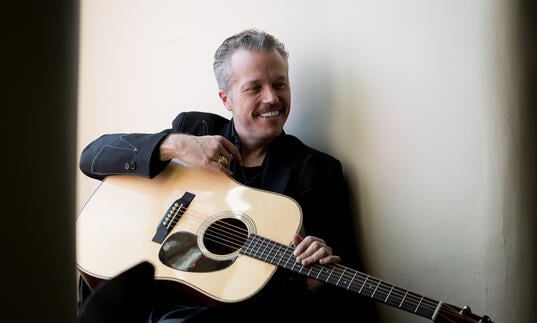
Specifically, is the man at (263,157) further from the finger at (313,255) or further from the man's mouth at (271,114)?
the finger at (313,255)

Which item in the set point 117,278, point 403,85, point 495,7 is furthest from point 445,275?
point 117,278

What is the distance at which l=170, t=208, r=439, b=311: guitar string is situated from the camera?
116 centimetres

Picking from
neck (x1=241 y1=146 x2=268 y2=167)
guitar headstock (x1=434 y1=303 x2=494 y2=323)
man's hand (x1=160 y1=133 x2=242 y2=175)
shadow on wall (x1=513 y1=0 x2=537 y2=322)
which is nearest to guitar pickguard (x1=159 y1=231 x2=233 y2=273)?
man's hand (x1=160 y1=133 x2=242 y2=175)

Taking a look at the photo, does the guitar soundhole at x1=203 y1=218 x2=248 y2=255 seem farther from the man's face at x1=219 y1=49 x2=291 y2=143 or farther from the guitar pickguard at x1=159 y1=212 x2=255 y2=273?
the man's face at x1=219 y1=49 x2=291 y2=143

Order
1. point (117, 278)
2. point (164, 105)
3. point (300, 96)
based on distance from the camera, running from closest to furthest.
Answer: point (117, 278) < point (300, 96) < point (164, 105)

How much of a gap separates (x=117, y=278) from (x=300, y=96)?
1505mm

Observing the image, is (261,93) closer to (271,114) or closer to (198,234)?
(271,114)

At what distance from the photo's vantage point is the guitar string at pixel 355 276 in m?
1.16

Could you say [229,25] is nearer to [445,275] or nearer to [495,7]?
[495,7]

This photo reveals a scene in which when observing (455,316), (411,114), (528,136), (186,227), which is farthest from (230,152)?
(528,136)

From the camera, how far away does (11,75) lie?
33 centimetres

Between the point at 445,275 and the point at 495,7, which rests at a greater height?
the point at 495,7

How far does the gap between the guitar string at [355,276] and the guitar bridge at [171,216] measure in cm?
2

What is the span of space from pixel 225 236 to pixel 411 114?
599mm
